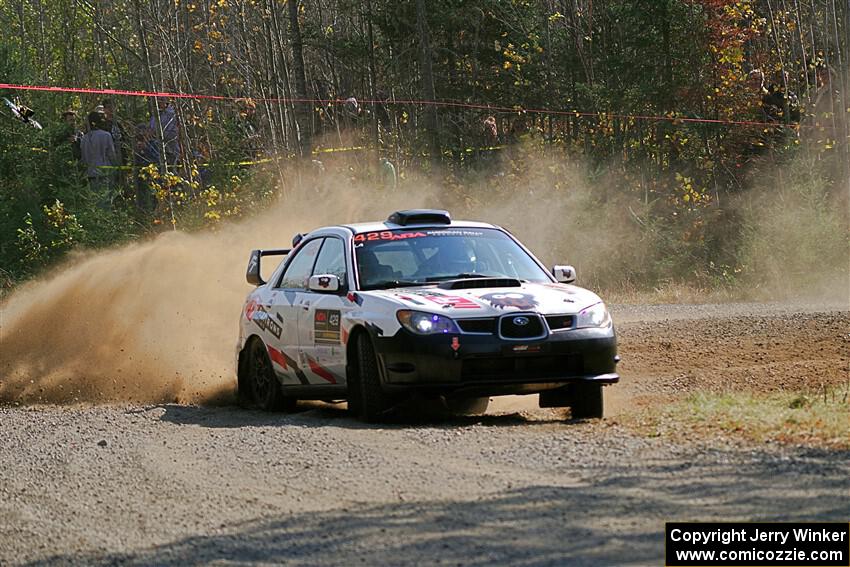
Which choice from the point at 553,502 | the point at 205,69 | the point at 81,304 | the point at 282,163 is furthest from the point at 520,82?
the point at 553,502

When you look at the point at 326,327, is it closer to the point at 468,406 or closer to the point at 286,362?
the point at 286,362

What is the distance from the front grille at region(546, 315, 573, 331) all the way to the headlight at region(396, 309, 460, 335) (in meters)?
0.71

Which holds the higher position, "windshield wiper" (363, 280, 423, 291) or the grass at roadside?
"windshield wiper" (363, 280, 423, 291)

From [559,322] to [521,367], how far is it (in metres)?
0.45

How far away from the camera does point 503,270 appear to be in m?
11.1

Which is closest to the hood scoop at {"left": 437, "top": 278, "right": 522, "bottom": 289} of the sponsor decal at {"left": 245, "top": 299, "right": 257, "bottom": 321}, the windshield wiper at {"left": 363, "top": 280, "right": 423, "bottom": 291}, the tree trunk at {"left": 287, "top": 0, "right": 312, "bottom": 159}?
the windshield wiper at {"left": 363, "top": 280, "right": 423, "bottom": 291}

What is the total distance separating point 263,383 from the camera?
1213cm

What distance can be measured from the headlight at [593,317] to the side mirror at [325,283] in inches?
78.8

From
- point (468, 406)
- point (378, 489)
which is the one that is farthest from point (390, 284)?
point (378, 489)

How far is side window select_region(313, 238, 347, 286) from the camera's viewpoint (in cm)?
1116

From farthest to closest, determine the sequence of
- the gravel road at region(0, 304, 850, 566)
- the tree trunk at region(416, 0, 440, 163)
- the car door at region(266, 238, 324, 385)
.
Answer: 1. the tree trunk at region(416, 0, 440, 163)
2. the car door at region(266, 238, 324, 385)
3. the gravel road at region(0, 304, 850, 566)

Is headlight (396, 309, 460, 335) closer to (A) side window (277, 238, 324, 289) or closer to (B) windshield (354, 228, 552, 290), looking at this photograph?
(B) windshield (354, 228, 552, 290)

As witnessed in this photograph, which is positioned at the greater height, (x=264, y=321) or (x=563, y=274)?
(x=563, y=274)

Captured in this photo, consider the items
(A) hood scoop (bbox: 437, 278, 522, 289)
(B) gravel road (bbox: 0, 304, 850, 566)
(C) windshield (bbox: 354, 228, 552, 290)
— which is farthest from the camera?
(C) windshield (bbox: 354, 228, 552, 290)
